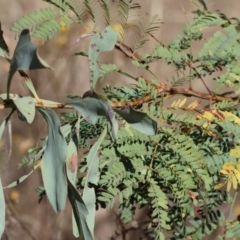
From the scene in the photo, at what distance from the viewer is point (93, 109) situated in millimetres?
394

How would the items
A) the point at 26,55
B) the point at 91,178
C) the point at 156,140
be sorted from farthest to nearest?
the point at 156,140, the point at 91,178, the point at 26,55

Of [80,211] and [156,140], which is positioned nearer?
[80,211]

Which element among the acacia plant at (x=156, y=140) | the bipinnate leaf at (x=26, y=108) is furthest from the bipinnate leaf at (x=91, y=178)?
the bipinnate leaf at (x=26, y=108)

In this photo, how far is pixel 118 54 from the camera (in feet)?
4.59

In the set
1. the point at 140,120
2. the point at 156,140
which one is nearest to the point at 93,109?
the point at 140,120

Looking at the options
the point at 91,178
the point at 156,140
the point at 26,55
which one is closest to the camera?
the point at 26,55

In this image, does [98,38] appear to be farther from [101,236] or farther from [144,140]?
[101,236]

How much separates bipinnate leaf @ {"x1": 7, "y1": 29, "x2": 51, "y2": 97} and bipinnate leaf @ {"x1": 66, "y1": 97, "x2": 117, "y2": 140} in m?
0.06

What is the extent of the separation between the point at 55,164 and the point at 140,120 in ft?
0.33

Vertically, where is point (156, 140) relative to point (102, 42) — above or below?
below

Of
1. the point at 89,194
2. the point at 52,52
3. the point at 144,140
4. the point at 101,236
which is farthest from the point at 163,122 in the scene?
the point at 52,52

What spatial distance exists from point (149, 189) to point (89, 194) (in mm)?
139

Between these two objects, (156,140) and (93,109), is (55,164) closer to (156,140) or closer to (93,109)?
(93,109)

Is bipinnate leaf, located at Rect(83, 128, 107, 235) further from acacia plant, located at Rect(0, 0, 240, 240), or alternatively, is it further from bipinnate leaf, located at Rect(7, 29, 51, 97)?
bipinnate leaf, located at Rect(7, 29, 51, 97)
